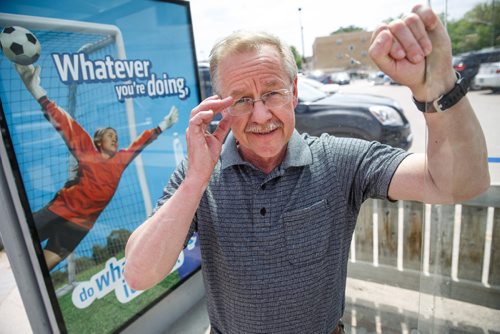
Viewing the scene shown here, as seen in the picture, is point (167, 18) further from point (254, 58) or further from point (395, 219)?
point (395, 219)

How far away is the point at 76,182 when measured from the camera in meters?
1.84

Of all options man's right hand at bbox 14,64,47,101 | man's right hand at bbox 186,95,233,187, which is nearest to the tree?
man's right hand at bbox 186,95,233,187

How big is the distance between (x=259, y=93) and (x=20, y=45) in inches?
46.9

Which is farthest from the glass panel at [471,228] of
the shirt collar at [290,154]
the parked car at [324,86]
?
the parked car at [324,86]

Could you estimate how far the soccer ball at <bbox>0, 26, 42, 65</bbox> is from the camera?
1510 millimetres

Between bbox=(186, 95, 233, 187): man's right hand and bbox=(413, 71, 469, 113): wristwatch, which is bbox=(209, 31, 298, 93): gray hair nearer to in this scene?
bbox=(186, 95, 233, 187): man's right hand

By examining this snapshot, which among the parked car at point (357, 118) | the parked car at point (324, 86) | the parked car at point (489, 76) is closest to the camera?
the parked car at point (489, 76)

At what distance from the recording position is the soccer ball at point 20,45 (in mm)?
1510

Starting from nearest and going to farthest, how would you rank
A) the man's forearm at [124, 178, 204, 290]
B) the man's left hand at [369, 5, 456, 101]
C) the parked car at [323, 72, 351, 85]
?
the man's left hand at [369, 5, 456, 101], the man's forearm at [124, 178, 204, 290], the parked car at [323, 72, 351, 85]

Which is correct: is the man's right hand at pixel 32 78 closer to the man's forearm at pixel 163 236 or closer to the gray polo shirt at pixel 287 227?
the gray polo shirt at pixel 287 227

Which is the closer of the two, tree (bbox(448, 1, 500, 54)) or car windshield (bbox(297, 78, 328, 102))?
tree (bbox(448, 1, 500, 54))

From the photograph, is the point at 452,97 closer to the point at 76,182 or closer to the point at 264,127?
the point at 264,127

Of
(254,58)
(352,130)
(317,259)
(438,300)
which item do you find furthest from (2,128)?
(352,130)

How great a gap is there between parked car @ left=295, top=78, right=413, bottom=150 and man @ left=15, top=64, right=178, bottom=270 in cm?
264
